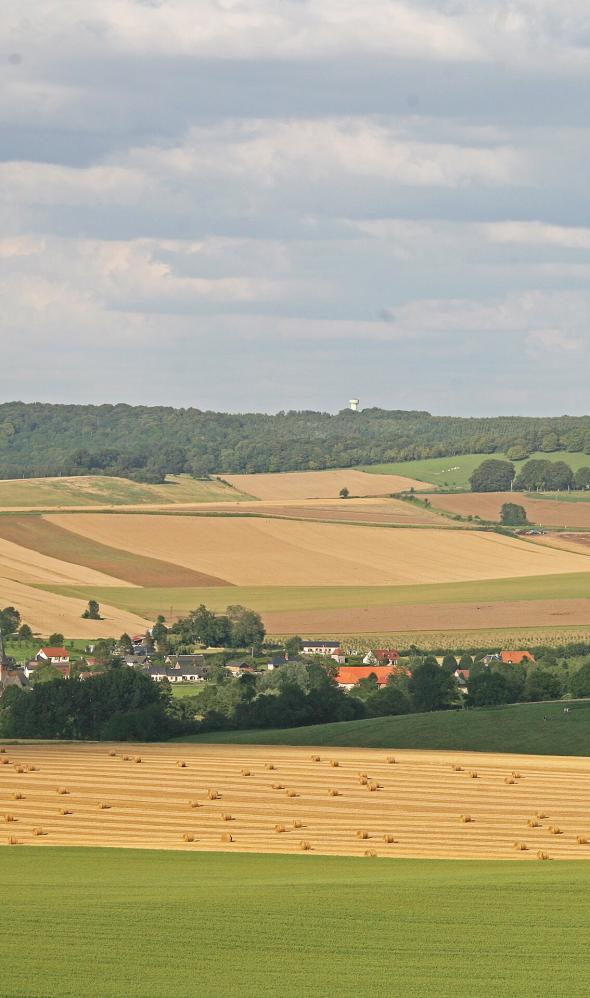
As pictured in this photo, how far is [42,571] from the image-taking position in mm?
125938

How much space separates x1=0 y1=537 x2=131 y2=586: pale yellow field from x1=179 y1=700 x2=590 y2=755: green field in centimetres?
6475

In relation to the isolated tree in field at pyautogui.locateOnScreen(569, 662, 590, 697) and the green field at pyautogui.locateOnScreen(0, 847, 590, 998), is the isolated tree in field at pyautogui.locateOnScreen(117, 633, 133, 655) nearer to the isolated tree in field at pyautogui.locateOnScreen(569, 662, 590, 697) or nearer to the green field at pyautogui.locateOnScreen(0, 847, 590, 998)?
the isolated tree in field at pyautogui.locateOnScreen(569, 662, 590, 697)

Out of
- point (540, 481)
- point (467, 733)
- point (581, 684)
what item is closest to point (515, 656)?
point (581, 684)

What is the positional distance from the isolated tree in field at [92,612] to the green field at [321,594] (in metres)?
4.34

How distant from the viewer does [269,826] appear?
34.2 metres

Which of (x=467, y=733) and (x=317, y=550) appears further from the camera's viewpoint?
(x=317, y=550)

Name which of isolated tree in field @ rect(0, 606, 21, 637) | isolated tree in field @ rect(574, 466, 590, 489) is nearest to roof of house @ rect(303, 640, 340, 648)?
isolated tree in field @ rect(0, 606, 21, 637)

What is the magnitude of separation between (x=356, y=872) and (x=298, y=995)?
9.57 m

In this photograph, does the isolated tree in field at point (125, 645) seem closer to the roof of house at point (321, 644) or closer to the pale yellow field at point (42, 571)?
the roof of house at point (321, 644)

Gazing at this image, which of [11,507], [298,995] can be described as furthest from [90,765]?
[11,507]

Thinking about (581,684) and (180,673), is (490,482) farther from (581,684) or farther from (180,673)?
(581,684)

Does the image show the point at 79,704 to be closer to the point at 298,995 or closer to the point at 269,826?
the point at 269,826

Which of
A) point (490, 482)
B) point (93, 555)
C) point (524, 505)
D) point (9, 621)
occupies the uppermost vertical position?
point (490, 482)

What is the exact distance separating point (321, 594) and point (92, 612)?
20701 millimetres
